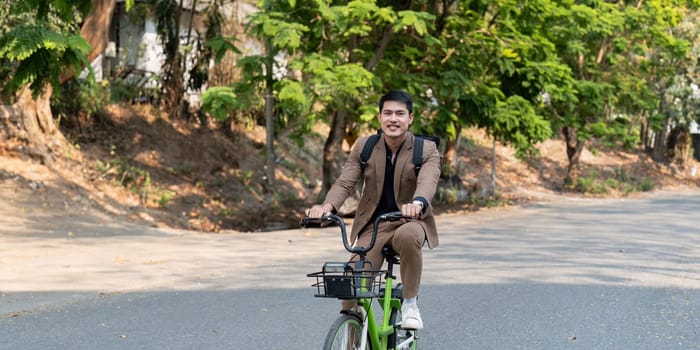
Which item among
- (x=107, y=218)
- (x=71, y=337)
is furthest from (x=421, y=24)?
(x=71, y=337)

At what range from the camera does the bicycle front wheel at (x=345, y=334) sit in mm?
4820

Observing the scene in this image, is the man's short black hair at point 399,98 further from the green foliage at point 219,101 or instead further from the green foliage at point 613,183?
the green foliage at point 613,183

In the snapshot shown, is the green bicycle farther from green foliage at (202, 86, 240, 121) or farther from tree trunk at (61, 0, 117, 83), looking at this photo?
green foliage at (202, 86, 240, 121)

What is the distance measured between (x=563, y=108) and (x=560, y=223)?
34.6 feet

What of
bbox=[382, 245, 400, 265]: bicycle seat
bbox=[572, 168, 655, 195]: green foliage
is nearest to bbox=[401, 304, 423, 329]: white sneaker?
bbox=[382, 245, 400, 265]: bicycle seat

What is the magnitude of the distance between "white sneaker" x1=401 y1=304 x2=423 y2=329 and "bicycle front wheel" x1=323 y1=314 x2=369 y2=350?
369 mm

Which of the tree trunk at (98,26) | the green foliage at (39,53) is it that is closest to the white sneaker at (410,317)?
the green foliage at (39,53)

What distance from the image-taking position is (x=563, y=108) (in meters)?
29.3

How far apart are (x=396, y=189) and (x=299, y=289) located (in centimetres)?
464

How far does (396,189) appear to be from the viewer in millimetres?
5660

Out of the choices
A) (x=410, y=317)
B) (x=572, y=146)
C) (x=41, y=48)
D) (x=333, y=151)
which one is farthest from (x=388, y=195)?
(x=572, y=146)

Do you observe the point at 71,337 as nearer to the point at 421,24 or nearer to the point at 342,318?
the point at 342,318

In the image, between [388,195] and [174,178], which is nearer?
[388,195]

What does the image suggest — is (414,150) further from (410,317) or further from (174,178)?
(174,178)
